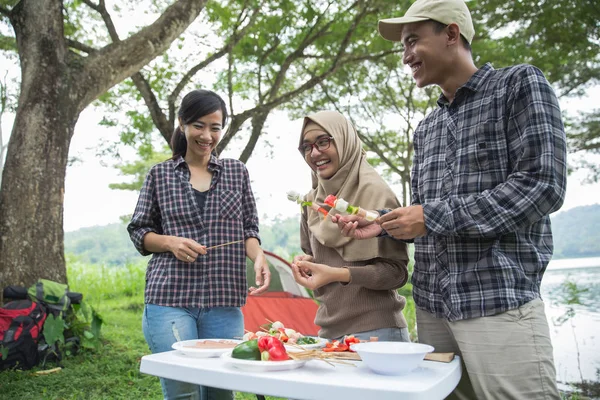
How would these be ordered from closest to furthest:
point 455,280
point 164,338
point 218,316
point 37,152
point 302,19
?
point 455,280
point 164,338
point 218,316
point 37,152
point 302,19

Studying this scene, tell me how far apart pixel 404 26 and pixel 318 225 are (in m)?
0.86

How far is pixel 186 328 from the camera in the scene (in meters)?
2.29

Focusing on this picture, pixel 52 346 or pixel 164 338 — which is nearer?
pixel 164 338

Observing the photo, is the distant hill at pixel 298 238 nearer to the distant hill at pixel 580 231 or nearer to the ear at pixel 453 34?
the distant hill at pixel 580 231

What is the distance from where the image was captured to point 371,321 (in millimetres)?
2041

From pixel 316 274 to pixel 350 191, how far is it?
1.54 feet

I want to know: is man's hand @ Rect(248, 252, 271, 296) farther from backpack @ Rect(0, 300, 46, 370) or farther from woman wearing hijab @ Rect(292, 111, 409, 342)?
backpack @ Rect(0, 300, 46, 370)

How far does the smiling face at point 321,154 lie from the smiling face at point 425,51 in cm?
49

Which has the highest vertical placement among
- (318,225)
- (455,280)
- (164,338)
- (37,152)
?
(37,152)

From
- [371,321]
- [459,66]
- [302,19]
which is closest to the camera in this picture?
[459,66]

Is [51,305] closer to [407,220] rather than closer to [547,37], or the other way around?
[407,220]

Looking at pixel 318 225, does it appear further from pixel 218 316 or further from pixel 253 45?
pixel 253 45

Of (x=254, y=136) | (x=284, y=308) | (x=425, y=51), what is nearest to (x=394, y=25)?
(x=425, y=51)

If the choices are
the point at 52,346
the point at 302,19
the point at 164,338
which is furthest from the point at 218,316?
the point at 302,19
